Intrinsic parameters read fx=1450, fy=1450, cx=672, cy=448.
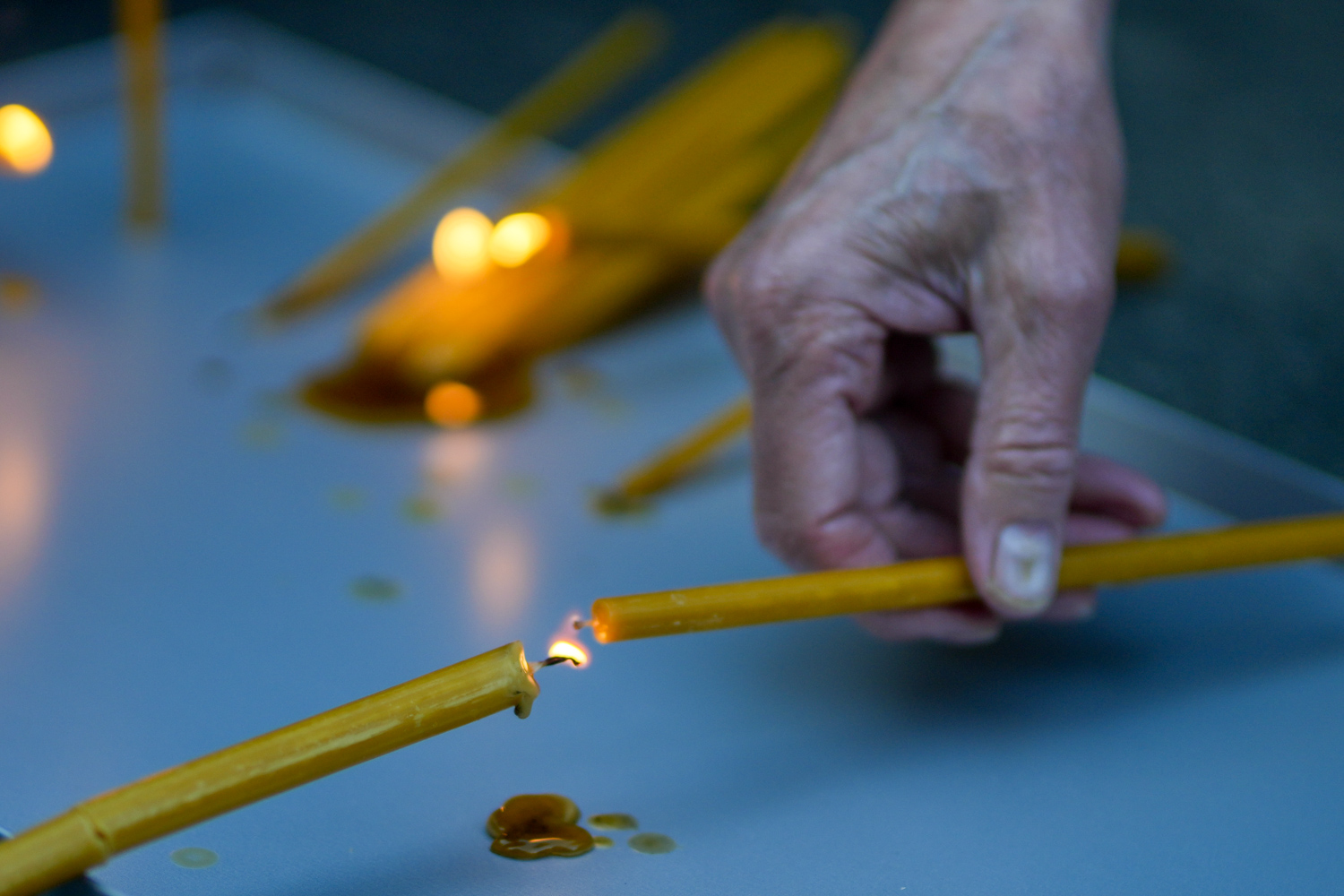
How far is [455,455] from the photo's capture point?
715 mm

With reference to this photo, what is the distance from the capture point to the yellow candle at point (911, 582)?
1.34 ft

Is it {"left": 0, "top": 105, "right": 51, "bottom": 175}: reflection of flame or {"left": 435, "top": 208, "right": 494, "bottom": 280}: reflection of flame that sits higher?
{"left": 0, "top": 105, "right": 51, "bottom": 175}: reflection of flame

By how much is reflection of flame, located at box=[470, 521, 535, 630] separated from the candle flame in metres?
0.23

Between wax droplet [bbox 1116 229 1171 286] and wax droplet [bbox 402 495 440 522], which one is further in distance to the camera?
wax droplet [bbox 1116 229 1171 286]

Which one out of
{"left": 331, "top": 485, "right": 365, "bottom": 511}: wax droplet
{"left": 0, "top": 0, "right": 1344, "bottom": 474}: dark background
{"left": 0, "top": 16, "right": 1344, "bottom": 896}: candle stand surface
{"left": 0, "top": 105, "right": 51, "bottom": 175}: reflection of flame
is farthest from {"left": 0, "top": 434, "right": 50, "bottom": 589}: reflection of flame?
{"left": 0, "top": 0, "right": 1344, "bottom": 474}: dark background

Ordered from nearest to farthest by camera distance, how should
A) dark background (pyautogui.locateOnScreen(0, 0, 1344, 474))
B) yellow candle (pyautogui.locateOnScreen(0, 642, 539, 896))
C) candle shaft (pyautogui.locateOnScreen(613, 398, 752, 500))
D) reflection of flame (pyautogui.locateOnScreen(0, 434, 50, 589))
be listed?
1. yellow candle (pyautogui.locateOnScreen(0, 642, 539, 896))
2. reflection of flame (pyautogui.locateOnScreen(0, 434, 50, 589))
3. candle shaft (pyautogui.locateOnScreen(613, 398, 752, 500))
4. dark background (pyautogui.locateOnScreen(0, 0, 1344, 474))

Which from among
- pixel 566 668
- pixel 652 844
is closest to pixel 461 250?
pixel 566 668

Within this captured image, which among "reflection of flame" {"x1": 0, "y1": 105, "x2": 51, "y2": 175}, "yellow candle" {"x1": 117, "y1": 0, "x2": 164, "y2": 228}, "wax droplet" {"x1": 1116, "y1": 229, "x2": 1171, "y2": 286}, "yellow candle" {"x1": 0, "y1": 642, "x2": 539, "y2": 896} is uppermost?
"yellow candle" {"x1": 117, "y1": 0, "x2": 164, "y2": 228}

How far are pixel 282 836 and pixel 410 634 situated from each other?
13 cm

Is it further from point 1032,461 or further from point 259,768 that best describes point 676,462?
point 259,768

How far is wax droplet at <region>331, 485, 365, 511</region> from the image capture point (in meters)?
0.66

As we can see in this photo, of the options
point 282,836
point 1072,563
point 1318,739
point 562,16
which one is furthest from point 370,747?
point 562,16

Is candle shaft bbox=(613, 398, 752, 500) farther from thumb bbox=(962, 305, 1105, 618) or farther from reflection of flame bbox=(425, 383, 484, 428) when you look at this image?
thumb bbox=(962, 305, 1105, 618)

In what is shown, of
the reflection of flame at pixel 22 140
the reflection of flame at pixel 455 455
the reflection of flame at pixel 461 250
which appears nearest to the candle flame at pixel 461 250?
the reflection of flame at pixel 461 250
